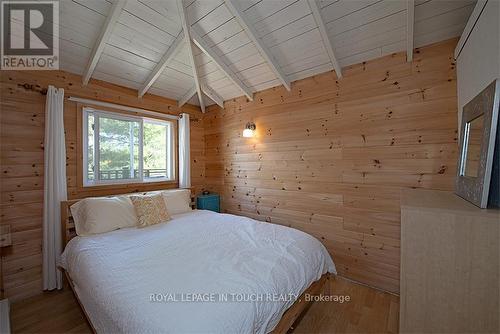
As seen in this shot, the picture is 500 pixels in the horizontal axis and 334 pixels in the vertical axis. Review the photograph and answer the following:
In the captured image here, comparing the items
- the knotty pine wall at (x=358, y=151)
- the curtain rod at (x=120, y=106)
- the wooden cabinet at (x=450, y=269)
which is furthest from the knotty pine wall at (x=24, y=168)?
the wooden cabinet at (x=450, y=269)

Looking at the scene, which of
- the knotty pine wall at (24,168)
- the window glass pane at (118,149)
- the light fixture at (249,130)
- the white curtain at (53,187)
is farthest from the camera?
the light fixture at (249,130)

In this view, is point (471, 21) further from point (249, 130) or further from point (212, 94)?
point (212, 94)

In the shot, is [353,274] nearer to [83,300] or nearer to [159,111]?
[83,300]

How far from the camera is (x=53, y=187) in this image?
7.52 ft

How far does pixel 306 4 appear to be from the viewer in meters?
1.84

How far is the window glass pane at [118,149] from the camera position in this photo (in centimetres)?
284

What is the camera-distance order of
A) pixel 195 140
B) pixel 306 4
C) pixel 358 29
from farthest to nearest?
pixel 195 140
pixel 358 29
pixel 306 4

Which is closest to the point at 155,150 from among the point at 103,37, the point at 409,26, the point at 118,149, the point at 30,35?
the point at 118,149

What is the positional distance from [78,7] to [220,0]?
1.23 meters

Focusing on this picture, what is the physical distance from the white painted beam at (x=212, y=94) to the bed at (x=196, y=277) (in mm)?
2159

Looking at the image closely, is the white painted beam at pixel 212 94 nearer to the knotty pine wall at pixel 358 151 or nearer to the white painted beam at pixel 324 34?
the knotty pine wall at pixel 358 151

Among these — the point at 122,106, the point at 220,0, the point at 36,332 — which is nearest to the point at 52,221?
the point at 36,332

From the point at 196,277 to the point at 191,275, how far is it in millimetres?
46

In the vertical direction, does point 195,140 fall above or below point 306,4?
below
